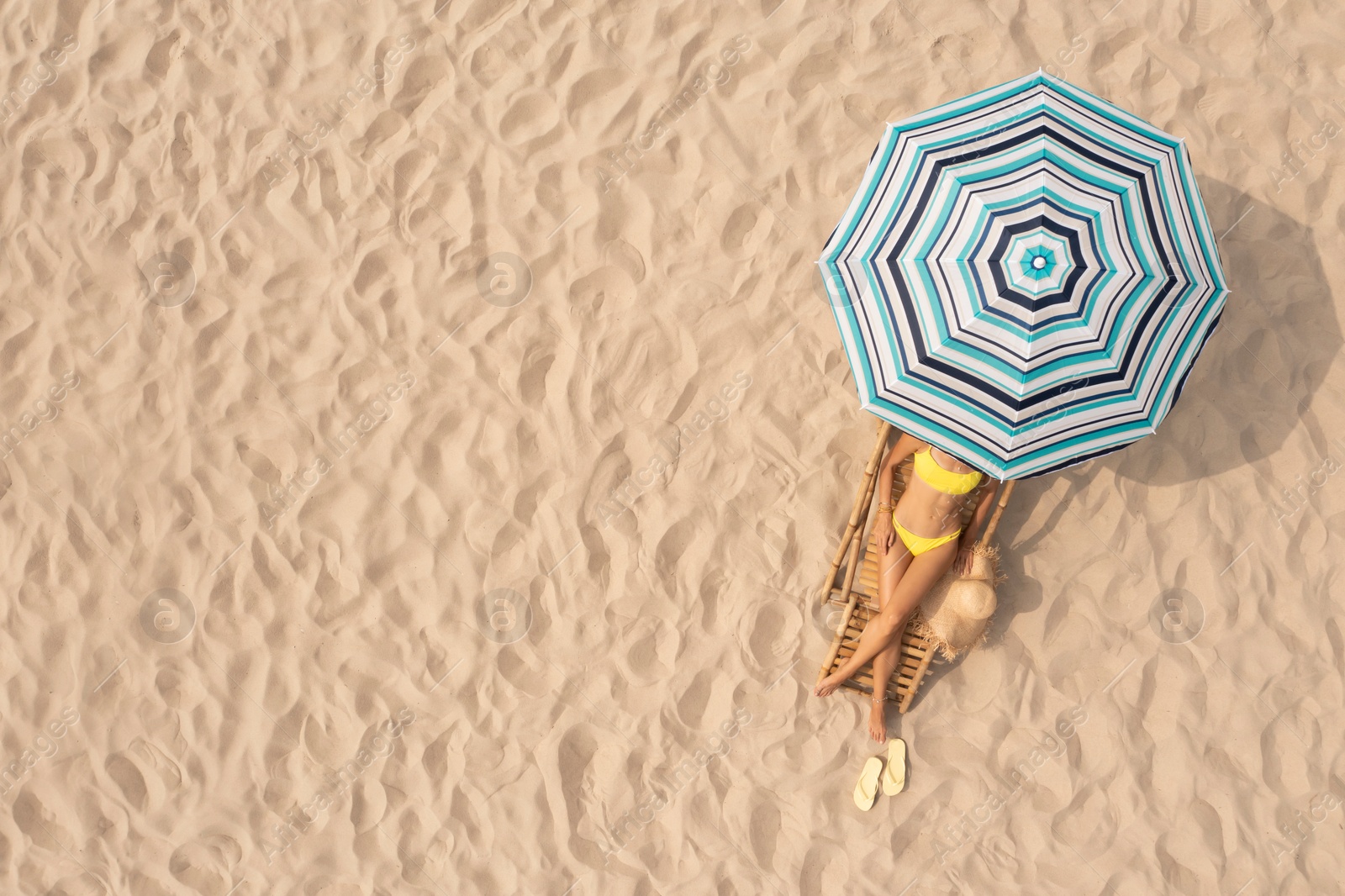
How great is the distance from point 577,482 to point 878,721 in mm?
2122

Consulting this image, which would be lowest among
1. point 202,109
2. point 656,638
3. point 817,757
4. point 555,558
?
point 817,757

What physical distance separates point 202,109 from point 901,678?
5258 mm

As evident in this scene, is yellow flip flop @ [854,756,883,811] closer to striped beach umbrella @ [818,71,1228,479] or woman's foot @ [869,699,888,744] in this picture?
woman's foot @ [869,699,888,744]

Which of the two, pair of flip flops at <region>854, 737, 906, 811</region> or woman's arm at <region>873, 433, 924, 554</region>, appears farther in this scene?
pair of flip flops at <region>854, 737, 906, 811</region>

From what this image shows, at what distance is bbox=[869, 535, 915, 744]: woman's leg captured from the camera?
16.3 ft

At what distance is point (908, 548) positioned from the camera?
493 centimetres

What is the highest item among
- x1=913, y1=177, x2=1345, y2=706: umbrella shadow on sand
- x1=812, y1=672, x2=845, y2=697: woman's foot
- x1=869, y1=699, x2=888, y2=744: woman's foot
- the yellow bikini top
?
the yellow bikini top

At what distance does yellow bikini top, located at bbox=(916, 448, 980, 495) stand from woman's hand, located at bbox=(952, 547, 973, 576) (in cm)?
53

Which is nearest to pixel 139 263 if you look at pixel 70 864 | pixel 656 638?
pixel 70 864

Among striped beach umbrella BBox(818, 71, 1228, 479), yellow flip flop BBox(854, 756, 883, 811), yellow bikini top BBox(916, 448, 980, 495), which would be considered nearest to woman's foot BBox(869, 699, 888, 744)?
yellow flip flop BBox(854, 756, 883, 811)

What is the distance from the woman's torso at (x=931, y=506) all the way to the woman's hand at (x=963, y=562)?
211 millimetres

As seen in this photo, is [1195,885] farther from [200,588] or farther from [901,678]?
[200,588]

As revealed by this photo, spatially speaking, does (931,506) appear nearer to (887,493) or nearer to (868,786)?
(887,493)

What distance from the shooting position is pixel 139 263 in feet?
18.0
